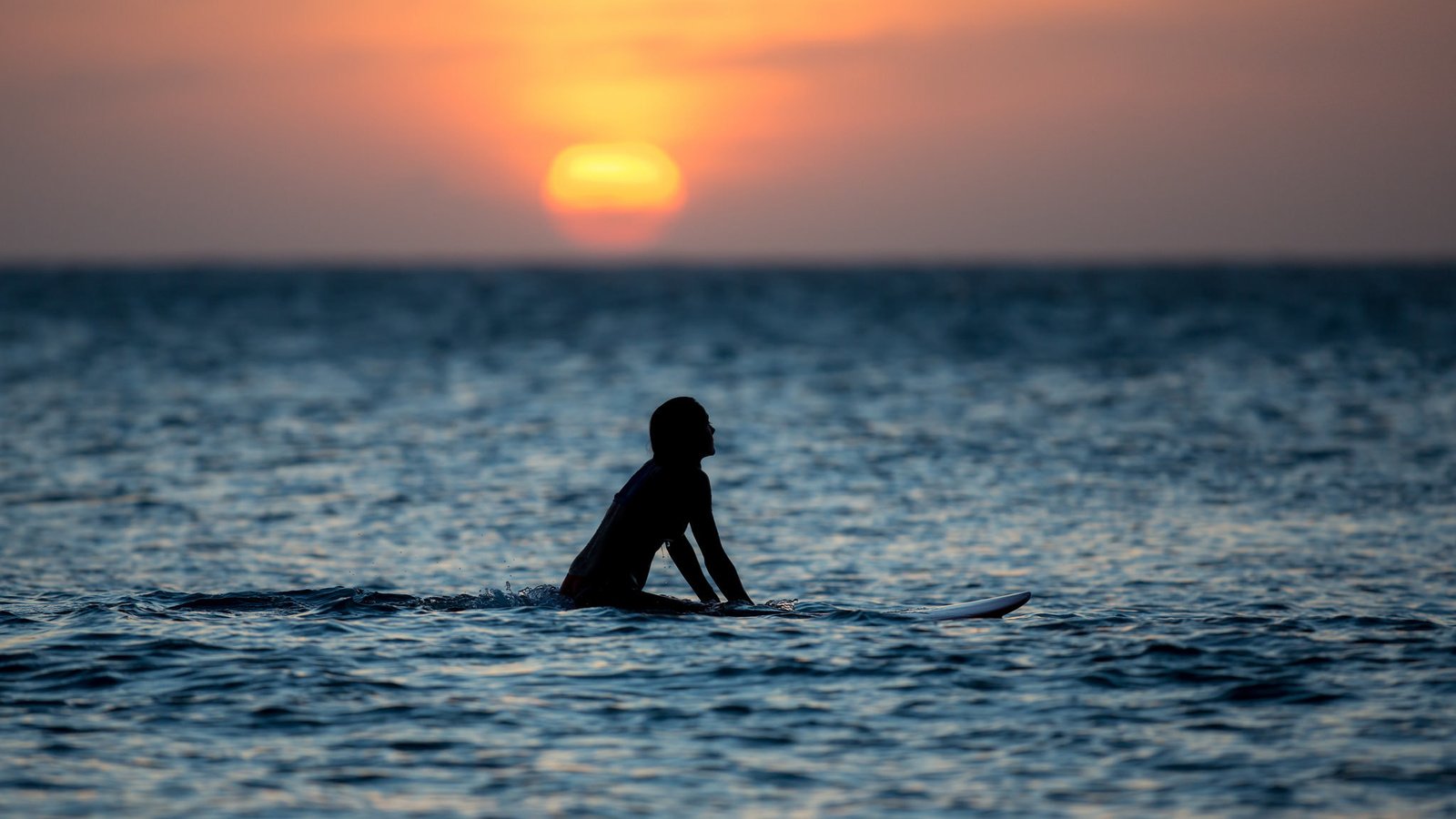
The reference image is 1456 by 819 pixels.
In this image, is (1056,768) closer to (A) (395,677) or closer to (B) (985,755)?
(B) (985,755)

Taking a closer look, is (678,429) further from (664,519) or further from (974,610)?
(974,610)

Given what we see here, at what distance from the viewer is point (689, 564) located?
450 inches

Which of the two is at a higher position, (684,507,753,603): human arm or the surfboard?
(684,507,753,603): human arm

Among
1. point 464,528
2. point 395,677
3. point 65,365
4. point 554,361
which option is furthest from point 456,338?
point 395,677

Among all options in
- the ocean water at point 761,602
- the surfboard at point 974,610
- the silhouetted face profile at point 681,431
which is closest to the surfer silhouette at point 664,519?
the silhouetted face profile at point 681,431

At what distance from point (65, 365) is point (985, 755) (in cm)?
4525

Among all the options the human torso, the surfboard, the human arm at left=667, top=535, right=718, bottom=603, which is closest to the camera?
the human torso

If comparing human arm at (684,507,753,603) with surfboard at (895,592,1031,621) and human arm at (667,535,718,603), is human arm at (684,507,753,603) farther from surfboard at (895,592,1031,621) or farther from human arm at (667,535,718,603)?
surfboard at (895,592,1031,621)

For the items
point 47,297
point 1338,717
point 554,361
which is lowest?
point 1338,717

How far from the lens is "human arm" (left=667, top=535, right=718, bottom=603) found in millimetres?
11291

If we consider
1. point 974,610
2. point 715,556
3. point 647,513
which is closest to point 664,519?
point 647,513

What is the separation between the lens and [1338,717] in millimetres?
9086

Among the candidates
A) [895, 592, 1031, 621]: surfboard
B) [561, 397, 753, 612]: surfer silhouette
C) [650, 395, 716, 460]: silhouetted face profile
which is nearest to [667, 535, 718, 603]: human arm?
[561, 397, 753, 612]: surfer silhouette

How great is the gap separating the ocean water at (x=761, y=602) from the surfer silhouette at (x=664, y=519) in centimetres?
33
